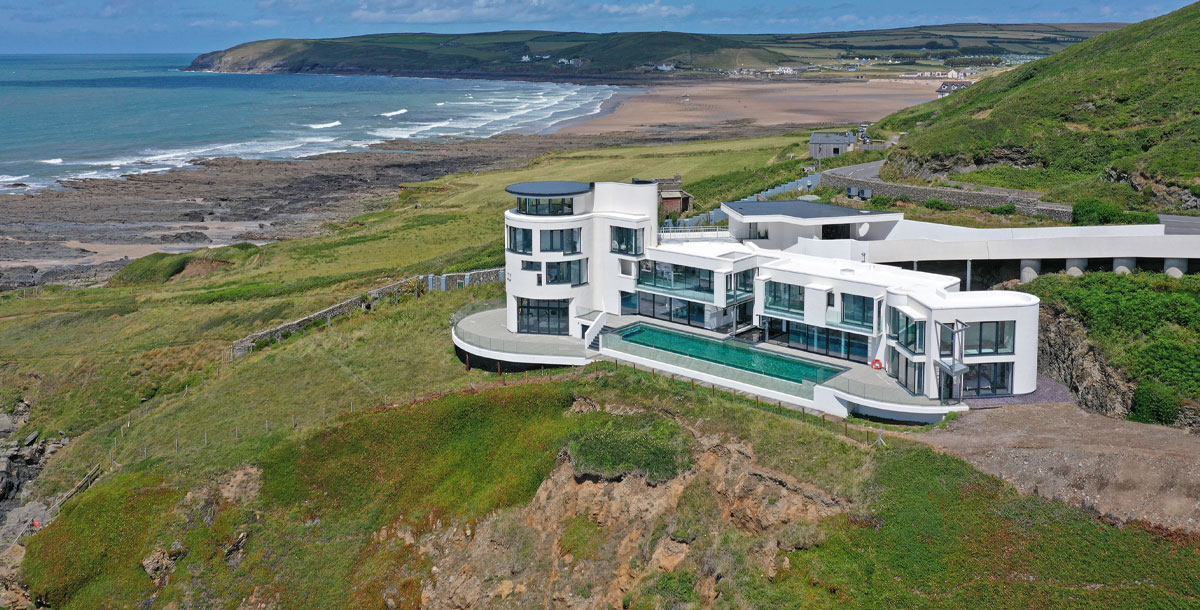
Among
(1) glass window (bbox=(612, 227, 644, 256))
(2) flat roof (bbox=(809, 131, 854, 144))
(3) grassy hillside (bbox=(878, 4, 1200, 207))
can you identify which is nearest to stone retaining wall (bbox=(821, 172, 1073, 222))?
(3) grassy hillside (bbox=(878, 4, 1200, 207))

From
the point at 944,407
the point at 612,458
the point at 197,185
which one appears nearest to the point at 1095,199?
the point at 944,407

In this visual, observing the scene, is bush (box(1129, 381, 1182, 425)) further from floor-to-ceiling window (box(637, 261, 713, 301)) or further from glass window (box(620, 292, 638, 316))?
glass window (box(620, 292, 638, 316))

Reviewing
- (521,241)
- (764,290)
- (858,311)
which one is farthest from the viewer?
(521,241)

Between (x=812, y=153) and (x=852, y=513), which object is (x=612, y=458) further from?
(x=812, y=153)

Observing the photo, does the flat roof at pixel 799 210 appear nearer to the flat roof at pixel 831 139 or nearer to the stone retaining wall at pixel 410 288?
the stone retaining wall at pixel 410 288

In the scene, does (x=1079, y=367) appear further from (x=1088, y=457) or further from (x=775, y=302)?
(x=775, y=302)

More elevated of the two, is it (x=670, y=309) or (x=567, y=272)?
(x=567, y=272)

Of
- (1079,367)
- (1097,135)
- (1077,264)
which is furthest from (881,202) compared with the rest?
(1079,367)

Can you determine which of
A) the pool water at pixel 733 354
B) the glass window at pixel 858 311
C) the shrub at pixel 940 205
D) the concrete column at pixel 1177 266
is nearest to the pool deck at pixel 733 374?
the pool water at pixel 733 354
